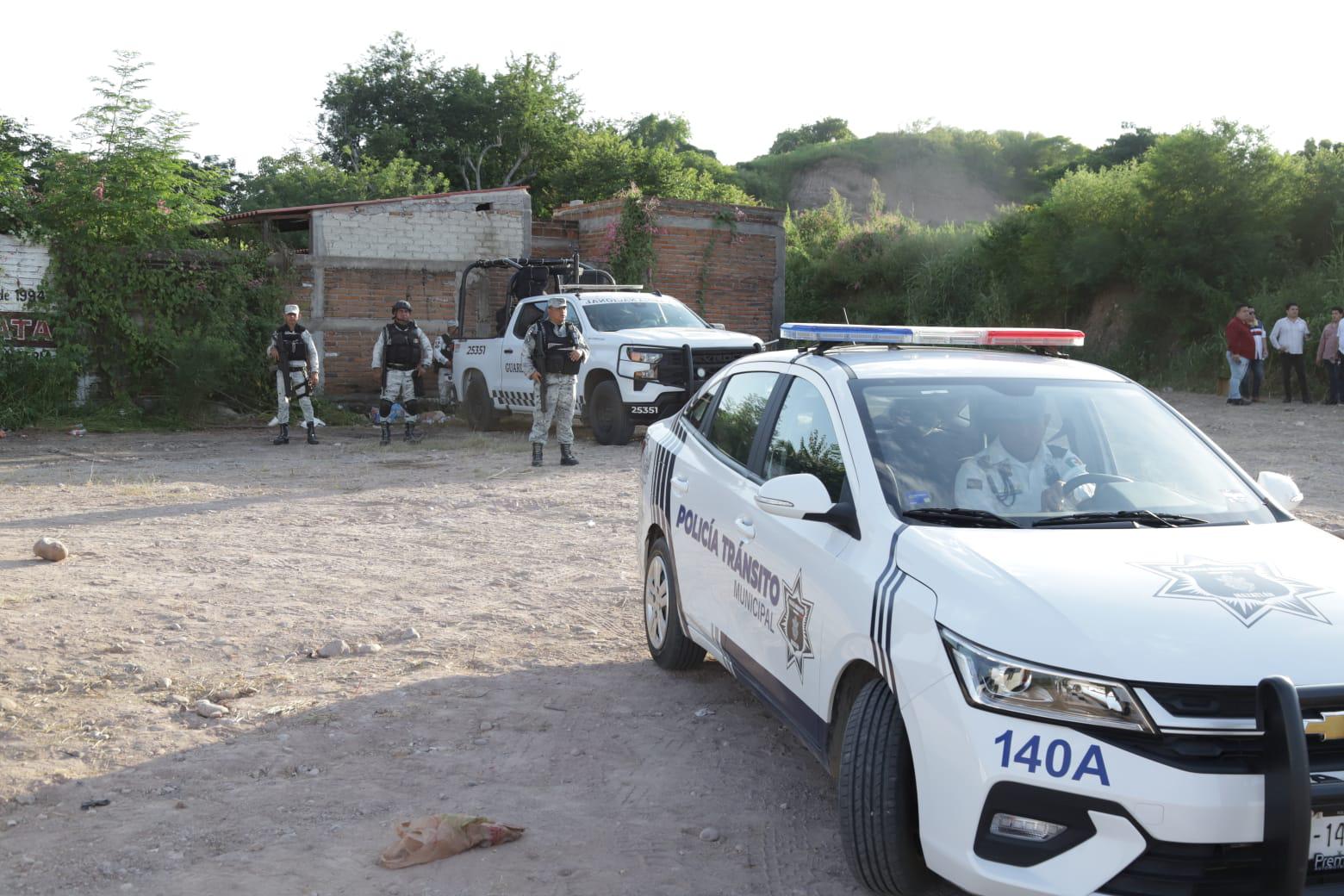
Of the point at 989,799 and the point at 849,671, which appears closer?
the point at 989,799

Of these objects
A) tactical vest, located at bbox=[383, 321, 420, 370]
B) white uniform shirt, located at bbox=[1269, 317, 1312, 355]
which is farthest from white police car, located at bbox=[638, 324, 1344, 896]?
white uniform shirt, located at bbox=[1269, 317, 1312, 355]

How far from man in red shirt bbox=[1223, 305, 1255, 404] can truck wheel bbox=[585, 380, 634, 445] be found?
424 inches

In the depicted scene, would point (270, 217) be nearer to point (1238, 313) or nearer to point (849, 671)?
point (1238, 313)

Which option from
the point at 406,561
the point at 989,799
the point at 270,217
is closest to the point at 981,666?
the point at 989,799

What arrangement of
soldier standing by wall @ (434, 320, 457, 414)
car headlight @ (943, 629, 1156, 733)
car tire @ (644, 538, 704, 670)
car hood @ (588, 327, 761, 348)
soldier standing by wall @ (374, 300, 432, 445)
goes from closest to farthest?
car headlight @ (943, 629, 1156, 733), car tire @ (644, 538, 704, 670), car hood @ (588, 327, 761, 348), soldier standing by wall @ (374, 300, 432, 445), soldier standing by wall @ (434, 320, 457, 414)

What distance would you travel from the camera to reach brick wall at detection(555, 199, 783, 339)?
23.0 m

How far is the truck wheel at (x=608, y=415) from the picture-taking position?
1483cm

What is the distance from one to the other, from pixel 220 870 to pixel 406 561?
474cm

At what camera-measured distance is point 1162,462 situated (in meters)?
4.12

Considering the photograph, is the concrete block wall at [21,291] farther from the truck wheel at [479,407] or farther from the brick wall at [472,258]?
the truck wheel at [479,407]

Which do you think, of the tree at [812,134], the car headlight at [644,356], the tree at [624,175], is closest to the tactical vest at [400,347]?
the car headlight at [644,356]

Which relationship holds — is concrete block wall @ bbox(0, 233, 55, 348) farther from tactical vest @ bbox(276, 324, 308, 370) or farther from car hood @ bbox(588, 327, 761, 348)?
car hood @ bbox(588, 327, 761, 348)

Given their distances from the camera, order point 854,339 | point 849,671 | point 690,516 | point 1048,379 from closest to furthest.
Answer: point 849,671
point 1048,379
point 854,339
point 690,516

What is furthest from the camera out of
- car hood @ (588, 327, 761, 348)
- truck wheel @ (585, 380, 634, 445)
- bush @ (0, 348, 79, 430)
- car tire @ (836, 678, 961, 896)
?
bush @ (0, 348, 79, 430)
